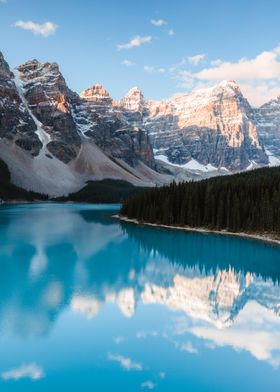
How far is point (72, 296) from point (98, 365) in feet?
41.6

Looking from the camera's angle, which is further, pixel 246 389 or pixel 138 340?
pixel 138 340

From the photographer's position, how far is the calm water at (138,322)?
1914 cm

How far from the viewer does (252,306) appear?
3219 cm

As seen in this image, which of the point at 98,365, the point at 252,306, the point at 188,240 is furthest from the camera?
the point at 188,240

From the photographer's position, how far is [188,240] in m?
71.7

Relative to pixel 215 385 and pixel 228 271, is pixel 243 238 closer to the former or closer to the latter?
pixel 228 271

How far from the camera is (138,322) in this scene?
26953mm

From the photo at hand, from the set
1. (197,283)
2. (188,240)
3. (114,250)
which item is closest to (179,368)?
(197,283)

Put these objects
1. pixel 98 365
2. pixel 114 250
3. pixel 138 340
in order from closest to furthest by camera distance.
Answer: pixel 98 365 → pixel 138 340 → pixel 114 250

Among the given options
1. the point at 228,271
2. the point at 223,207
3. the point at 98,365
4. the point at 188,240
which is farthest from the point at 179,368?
the point at 223,207

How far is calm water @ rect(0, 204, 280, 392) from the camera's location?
19141 mm

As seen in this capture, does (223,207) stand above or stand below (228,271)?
above

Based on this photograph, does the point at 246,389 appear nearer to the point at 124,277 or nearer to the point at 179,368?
the point at 179,368

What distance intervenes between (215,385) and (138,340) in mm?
6073
